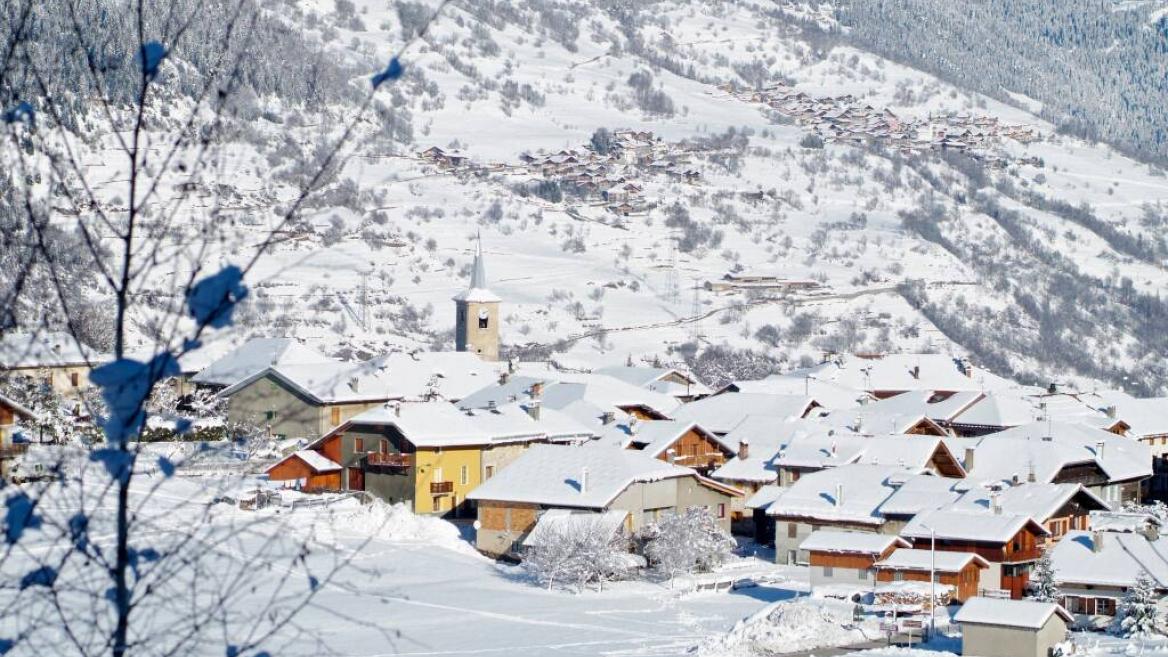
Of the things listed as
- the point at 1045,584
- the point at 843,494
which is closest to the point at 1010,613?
the point at 1045,584

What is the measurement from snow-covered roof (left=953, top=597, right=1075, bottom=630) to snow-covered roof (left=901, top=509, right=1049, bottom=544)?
14.5 ft

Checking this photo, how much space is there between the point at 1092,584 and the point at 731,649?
814cm

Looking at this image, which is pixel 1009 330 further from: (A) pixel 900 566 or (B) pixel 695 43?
(B) pixel 695 43

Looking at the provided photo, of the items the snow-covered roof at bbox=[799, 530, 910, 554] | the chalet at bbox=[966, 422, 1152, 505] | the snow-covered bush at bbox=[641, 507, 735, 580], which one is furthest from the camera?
the chalet at bbox=[966, 422, 1152, 505]

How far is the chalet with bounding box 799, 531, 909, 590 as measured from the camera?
Result: 106 feet

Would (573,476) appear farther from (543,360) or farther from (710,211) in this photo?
(710,211)

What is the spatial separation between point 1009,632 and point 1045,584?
3.56 metres

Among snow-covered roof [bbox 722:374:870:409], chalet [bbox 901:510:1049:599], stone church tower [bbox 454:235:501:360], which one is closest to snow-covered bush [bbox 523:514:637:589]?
chalet [bbox 901:510:1049:599]

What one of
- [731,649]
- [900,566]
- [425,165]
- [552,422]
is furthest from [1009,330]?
[731,649]

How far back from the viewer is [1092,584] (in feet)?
100.0

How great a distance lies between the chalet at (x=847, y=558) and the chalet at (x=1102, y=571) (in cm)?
311

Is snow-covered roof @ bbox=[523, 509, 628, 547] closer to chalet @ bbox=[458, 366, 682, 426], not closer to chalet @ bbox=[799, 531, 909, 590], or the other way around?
chalet @ bbox=[799, 531, 909, 590]

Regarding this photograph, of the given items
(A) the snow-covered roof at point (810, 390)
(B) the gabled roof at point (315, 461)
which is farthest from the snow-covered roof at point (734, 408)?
(B) the gabled roof at point (315, 461)

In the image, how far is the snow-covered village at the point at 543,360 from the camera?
16.1ft
